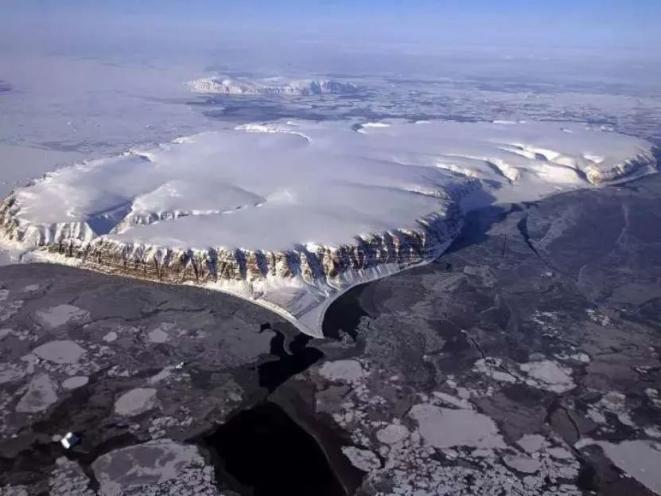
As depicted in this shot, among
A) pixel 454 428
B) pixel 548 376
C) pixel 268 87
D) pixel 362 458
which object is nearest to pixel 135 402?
pixel 362 458

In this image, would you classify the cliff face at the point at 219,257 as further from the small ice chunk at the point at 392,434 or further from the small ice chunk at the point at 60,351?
the small ice chunk at the point at 392,434

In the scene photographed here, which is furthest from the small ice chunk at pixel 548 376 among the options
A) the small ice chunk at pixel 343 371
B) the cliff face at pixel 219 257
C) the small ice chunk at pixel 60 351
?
the small ice chunk at pixel 60 351

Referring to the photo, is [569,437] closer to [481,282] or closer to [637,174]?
[481,282]

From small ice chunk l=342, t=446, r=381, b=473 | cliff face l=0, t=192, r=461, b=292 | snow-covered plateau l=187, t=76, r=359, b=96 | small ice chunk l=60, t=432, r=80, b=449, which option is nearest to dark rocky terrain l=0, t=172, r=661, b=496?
small ice chunk l=342, t=446, r=381, b=473

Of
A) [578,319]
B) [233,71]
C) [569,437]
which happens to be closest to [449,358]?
[569,437]

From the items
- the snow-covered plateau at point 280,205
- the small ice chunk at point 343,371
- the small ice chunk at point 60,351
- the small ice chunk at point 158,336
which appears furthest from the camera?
the snow-covered plateau at point 280,205

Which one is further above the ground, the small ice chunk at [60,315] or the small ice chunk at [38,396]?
the small ice chunk at [60,315]

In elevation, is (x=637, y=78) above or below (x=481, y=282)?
above
